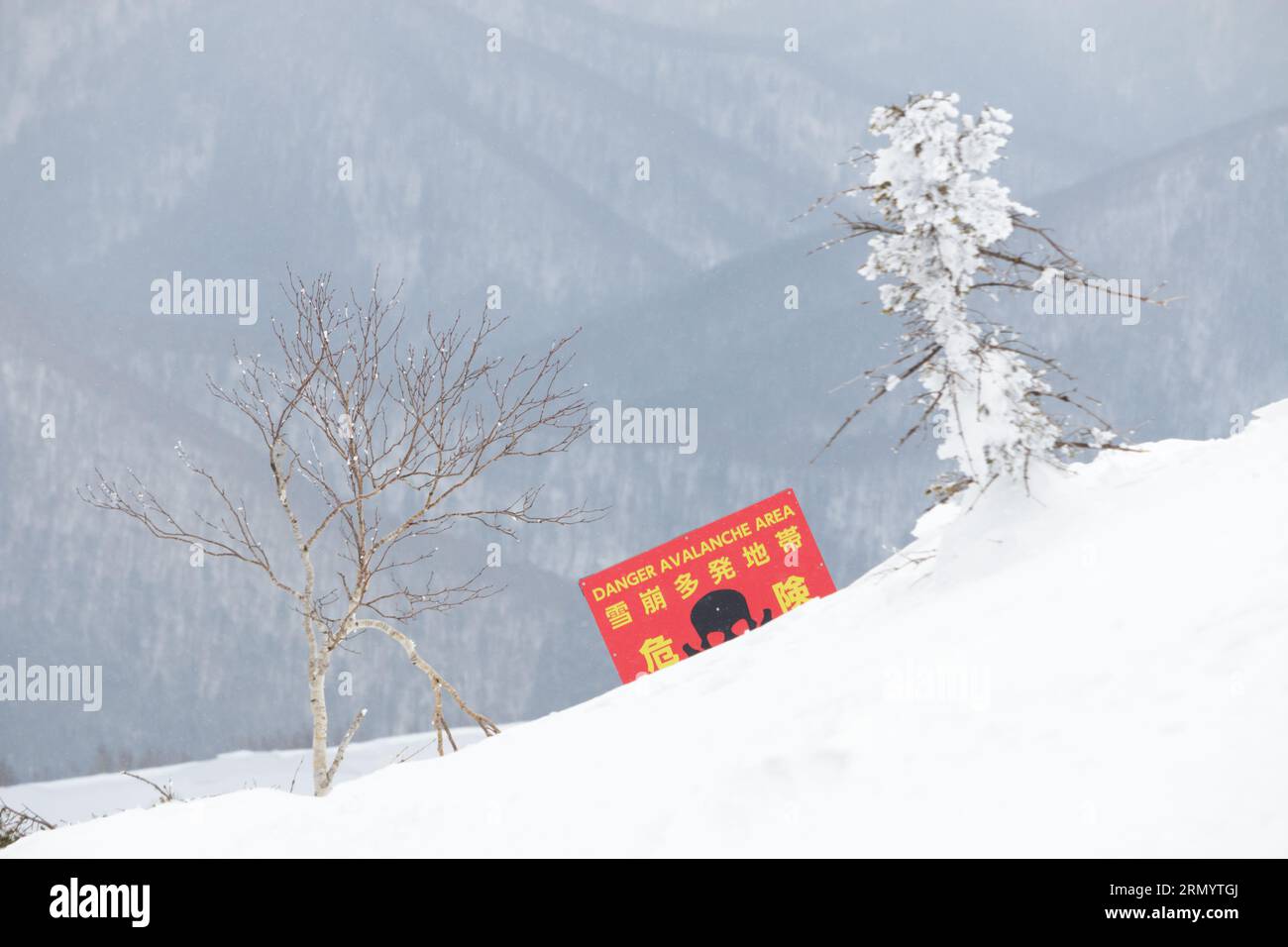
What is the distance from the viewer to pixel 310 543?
7930 mm

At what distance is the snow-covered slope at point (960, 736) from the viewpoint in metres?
2.90

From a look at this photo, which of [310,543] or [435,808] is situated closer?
[435,808]

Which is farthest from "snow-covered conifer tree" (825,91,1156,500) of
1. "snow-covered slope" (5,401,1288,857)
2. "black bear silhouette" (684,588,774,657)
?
"black bear silhouette" (684,588,774,657)

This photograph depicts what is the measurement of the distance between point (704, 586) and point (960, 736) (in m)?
7.62

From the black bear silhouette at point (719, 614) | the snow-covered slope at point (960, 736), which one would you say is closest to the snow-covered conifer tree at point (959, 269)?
the snow-covered slope at point (960, 736)

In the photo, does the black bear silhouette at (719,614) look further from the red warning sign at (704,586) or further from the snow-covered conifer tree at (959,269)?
the snow-covered conifer tree at (959,269)

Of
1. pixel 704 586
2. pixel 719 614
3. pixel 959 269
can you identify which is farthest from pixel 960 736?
pixel 704 586

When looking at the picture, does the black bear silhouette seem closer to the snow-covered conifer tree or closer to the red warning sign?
the red warning sign

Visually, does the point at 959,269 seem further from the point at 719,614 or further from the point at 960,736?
the point at 719,614

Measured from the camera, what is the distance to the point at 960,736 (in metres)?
3.38

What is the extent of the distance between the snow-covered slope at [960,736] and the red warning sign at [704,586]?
5262 millimetres
